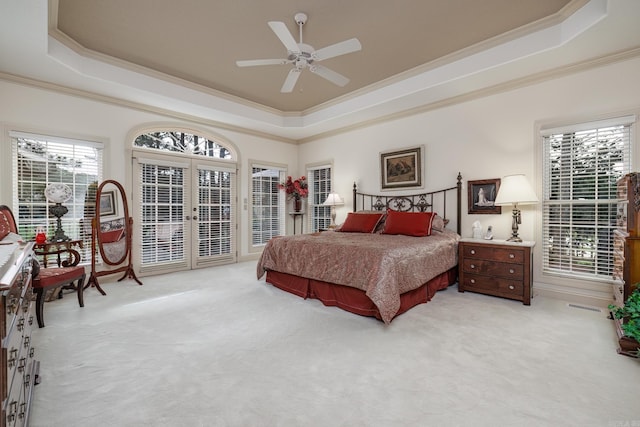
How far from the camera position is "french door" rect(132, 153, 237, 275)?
4.62 m

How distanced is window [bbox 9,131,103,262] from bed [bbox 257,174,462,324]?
272 cm

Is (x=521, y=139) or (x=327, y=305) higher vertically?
(x=521, y=139)

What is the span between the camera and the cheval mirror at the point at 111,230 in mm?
3924

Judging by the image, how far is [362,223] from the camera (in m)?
4.50

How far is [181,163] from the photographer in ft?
16.4

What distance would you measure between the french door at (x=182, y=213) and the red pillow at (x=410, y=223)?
3.22 meters

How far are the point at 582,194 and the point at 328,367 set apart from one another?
11.6 ft

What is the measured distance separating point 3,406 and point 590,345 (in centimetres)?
345

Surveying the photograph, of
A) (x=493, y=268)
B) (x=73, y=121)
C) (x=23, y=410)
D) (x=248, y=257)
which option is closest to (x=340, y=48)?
(x=493, y=268)

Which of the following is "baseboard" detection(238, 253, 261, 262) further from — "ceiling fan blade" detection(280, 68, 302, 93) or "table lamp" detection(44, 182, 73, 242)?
"ceiling fan blade" detection(280, 68, 302, 93)

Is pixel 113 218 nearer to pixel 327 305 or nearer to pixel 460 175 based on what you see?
pixel 327 305

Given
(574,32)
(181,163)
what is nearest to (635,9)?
(574,32)

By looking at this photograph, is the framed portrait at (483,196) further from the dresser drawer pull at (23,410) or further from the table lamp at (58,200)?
the table lamp at (58,200)

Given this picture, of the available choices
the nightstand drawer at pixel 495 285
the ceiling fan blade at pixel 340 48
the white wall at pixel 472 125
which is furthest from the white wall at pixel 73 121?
the nightstand drawer at pixel 495 285
